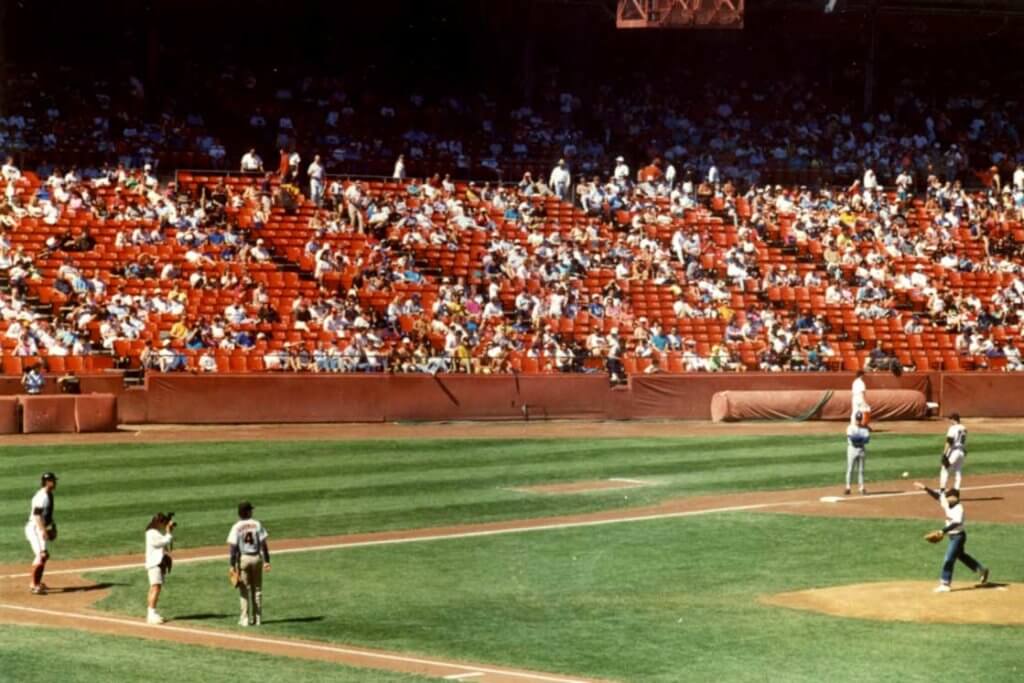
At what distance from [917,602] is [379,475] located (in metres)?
14.4

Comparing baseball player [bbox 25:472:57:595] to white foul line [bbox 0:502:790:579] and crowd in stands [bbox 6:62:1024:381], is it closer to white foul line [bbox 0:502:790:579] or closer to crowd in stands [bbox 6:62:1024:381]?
white foul line [bbox 0:502:790:579]

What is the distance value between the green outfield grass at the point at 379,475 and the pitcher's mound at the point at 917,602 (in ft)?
27.6

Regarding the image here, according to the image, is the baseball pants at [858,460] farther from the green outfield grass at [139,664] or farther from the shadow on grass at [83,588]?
the green outfield grass at [139,664]

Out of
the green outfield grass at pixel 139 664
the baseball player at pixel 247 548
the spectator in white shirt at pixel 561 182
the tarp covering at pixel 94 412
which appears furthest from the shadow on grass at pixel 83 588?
the spectator in white shirt at pixel 561 182

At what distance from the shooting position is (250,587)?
73.4ft

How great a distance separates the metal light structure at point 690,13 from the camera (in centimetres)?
5369

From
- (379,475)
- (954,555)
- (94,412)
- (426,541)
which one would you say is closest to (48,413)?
(94,412)

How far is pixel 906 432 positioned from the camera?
44.7 metres

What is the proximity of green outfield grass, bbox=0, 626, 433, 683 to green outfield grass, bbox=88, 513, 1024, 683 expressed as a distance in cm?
158

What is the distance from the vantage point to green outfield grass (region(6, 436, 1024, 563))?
30.7 metres

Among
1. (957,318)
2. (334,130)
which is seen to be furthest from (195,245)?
(957,318)

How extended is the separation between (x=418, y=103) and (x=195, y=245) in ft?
46.0

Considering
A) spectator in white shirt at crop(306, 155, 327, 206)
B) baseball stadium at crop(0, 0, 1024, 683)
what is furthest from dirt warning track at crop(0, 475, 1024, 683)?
spectator in white shirt at crop(306, 155, 327, 206)

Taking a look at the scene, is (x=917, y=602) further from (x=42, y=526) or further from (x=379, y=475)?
(x=379, y=475)
